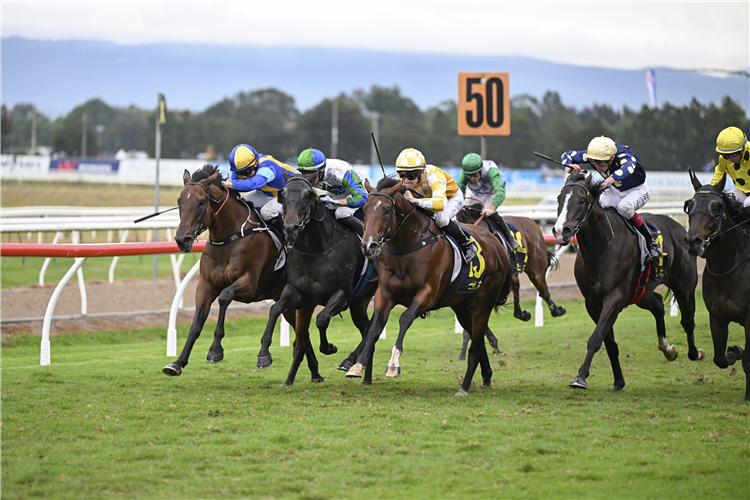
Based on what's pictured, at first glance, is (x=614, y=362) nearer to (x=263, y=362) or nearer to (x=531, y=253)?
(x=531, y=253)

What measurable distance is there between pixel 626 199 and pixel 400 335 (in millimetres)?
2374

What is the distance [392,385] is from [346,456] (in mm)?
2460

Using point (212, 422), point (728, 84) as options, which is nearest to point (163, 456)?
point (212, 422)

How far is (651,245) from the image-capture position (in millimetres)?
6934

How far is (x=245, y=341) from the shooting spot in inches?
388

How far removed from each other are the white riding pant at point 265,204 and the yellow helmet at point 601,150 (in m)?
2.64

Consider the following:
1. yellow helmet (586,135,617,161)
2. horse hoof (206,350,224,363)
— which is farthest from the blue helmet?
yellow helmet (586,135,617,161)

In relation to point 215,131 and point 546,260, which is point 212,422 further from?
point 215,131

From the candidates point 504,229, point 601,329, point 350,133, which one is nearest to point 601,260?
point 601,329

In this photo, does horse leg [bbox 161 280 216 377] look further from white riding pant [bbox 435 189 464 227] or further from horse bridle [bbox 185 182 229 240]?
white riding pant [bbox 435 189 464 227]

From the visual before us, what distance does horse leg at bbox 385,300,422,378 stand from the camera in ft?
19.4

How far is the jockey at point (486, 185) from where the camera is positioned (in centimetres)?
844

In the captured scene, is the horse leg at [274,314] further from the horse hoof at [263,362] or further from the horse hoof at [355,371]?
the horse hoof at [355,371]

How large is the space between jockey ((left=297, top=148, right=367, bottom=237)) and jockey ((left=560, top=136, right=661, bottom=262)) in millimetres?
1712
